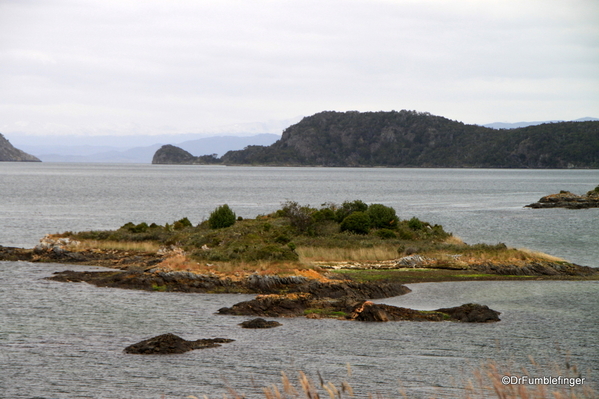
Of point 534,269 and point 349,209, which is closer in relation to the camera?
point 534,269

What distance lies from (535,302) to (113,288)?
23.2m

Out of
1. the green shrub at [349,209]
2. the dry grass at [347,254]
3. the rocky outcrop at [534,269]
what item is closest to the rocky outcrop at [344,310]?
the dry grass at [347,254]

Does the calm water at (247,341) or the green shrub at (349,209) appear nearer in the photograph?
the calm water at (247,341)

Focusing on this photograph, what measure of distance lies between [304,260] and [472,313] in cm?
1556

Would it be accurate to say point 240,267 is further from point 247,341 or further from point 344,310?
point 247,341

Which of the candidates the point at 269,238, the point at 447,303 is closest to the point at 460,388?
the point at 447,303

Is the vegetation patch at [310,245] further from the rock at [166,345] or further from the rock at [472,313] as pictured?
the rock at [166,345]

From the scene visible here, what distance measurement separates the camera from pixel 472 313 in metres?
28.8

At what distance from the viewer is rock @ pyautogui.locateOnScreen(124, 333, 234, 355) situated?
2317 centimetres

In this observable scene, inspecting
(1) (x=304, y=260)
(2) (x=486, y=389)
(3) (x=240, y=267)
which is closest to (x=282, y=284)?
(3) (x=240, y=267)

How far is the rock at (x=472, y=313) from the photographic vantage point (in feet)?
93.2

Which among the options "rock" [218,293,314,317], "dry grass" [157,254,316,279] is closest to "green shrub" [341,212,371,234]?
"dry grass" [157,254,316,279]

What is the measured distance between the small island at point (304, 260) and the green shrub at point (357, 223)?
0.08 m

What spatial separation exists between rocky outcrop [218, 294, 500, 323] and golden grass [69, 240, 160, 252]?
20244 millimetres
